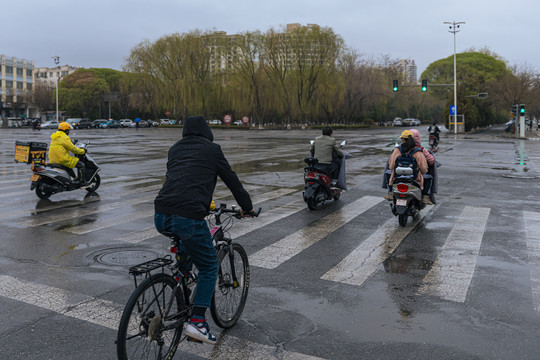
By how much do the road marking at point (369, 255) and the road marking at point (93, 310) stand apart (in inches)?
76.6

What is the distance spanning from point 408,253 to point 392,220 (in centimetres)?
227

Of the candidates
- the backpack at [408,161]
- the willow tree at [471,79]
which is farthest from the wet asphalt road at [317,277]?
the willow tree at [471,79]

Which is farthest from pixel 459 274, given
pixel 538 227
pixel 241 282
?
pixel 538 227

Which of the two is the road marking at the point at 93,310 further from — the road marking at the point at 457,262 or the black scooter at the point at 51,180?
the black scooter at the point at 51,180

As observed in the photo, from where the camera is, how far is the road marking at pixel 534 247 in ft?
→ 18.1

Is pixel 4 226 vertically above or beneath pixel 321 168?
beneath

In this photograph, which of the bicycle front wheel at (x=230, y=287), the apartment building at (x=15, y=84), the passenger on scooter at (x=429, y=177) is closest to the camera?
the bicycle front wheel at (x=230, y=287)

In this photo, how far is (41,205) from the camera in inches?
413

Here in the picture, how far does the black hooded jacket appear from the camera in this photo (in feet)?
12.3

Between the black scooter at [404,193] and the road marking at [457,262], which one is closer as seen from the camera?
the road marking at [457,262]

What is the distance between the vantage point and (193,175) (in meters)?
3.83

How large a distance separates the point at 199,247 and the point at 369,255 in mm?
3711

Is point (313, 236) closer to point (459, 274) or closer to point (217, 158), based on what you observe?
point (459, 274)

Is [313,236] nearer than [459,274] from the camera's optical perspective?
No
